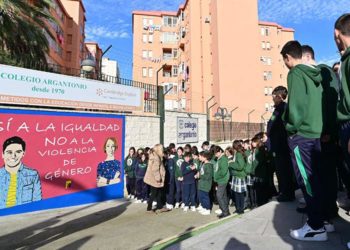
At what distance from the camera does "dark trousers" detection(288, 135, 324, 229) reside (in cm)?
299

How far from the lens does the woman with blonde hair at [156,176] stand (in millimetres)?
9344

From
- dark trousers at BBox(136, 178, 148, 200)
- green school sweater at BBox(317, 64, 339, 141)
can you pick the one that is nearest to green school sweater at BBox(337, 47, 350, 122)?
green school sweater at BBox(317, 64, 339, 141)

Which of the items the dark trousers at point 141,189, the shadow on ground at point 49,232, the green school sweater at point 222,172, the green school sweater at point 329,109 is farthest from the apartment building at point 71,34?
the green school sweater at point 329,109

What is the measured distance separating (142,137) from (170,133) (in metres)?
1.72

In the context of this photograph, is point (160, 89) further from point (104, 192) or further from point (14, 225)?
point (14, 225)

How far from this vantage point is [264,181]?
304 inches

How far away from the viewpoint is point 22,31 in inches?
481

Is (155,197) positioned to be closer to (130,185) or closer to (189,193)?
(189,193)

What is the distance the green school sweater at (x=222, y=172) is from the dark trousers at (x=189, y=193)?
1458mm

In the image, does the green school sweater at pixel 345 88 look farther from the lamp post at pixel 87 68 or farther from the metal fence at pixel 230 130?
the metal fence at pixel 230 130

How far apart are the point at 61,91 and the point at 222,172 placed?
18.5ft

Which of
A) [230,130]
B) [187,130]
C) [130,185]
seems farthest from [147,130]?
[230,130]

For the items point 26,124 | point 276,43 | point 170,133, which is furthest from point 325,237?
point 276,43

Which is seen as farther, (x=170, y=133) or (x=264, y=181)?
(x=170, y=133)
